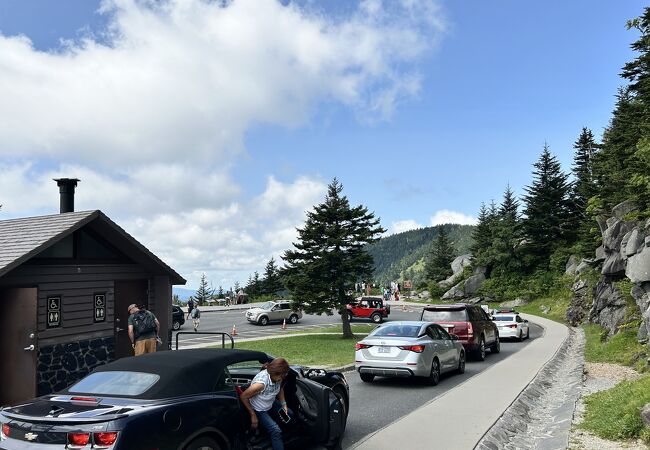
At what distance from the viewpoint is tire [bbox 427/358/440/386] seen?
12.8 m

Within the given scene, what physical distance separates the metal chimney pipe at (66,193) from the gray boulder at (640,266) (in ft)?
52.5

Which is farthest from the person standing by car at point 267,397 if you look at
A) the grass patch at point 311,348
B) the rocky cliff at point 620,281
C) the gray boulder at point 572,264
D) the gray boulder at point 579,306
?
the gray boulder at point 572,264

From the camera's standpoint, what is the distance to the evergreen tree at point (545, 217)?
54906 mm

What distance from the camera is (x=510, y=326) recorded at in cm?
2483

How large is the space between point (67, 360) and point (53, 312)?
1066 mm

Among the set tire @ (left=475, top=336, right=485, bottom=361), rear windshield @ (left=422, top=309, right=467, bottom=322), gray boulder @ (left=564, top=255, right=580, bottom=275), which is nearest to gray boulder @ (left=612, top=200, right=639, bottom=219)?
tire @ (left=475, top=336, right=485, bottom=361)

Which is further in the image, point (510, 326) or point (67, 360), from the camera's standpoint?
point (510, 326)

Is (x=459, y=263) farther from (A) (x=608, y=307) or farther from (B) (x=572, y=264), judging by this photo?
(A) (x=608, y=307)

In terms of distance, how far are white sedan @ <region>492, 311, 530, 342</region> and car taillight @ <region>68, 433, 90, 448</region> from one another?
22827 millimetres

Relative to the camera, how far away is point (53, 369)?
36.3 feet

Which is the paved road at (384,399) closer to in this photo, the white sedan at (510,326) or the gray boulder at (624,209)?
the white sedan at (510,326)

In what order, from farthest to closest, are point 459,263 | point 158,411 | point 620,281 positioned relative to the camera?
point 459,263
point 620,281
point 158,411

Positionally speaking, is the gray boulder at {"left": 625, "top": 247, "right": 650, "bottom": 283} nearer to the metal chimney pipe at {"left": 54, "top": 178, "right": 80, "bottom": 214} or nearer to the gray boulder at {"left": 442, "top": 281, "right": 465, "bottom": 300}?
the metal chimney pipe at {"left": 54, "top": 178, "right": 80, "bottom": 214}

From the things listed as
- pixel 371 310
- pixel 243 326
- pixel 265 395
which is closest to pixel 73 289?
pixel 265 395
